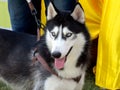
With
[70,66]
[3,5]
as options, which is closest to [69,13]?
[70,66]

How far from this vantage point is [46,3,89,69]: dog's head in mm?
1989

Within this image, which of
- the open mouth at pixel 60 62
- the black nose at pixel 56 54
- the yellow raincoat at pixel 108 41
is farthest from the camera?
the yellow raincoat at pixel 108 41

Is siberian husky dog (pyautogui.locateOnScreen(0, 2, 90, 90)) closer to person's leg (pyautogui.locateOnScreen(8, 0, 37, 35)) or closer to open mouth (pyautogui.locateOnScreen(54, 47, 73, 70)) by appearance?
open mouth (pyautogui.locateOnScreen(54, 47, 73, 70))

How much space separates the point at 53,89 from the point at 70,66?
169mm

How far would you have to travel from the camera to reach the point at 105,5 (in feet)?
8.71

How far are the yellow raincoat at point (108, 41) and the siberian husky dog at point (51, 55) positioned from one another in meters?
0.49

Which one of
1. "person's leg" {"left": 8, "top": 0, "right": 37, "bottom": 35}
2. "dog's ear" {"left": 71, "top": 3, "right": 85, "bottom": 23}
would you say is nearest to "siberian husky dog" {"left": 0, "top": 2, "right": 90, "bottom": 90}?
"dog's ear" {"left": 71, "top": 3, "right": 85, "bottom": 23}

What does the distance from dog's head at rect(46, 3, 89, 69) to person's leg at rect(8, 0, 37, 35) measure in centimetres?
65

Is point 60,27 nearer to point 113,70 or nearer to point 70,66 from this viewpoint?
point 70,66

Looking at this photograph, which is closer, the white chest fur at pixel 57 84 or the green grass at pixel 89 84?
the white chest fur at pixel 57 84

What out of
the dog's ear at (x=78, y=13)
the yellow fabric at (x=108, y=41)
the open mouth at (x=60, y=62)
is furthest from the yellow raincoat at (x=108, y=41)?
the open mouth at (x=60, y=62)

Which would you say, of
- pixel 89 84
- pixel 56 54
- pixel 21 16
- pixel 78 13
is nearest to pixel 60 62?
pixel 56 54

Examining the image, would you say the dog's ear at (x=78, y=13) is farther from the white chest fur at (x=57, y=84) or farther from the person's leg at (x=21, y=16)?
the person's leg at (x=21, y=16)

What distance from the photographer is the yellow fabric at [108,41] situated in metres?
2.58
